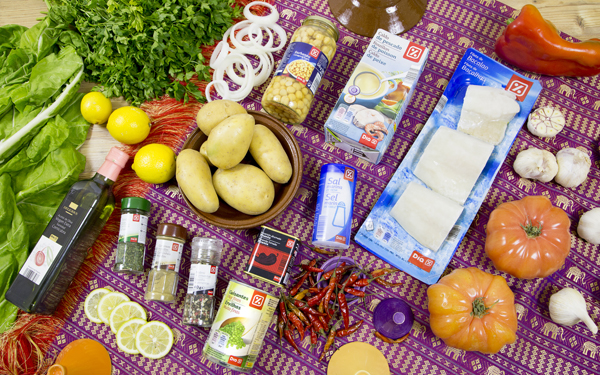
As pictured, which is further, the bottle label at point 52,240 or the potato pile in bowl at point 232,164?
the bottle label at point 52,240

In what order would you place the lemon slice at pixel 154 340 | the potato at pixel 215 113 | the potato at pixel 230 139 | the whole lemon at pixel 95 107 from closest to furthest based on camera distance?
1. the potato at pixel 230 139
2. the potato at pixel 215 113
3. the lemon slice at pixel 154 340
4. the whole lemon at pixel 95 107

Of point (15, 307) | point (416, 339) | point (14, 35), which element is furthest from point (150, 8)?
point (416, 339)

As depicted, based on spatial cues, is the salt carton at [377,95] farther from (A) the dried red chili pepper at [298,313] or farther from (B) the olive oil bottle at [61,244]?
(B) the olive oil bottle at [61,244]

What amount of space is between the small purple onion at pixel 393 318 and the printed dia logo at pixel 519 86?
3.36ft

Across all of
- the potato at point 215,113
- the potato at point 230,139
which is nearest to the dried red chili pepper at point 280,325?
the potato at point 230,139

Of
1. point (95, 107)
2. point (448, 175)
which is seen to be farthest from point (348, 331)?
point (95, 107)

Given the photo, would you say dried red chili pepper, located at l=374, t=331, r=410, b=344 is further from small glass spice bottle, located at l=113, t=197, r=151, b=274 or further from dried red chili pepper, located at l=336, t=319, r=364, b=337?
small glass spice bottle, located at l=113, t=197, r=151, b=274

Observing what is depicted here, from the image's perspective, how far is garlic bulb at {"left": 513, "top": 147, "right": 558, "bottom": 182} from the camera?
151 centimetres

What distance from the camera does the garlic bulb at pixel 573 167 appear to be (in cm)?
151

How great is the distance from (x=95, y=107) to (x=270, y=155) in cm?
86

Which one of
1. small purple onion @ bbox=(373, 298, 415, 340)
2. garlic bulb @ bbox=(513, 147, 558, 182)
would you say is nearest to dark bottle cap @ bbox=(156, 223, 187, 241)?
small purple onion @ bbox=(373, 298, 415, 340)

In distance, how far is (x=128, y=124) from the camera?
1.54 m

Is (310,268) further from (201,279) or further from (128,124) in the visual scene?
(128,124)

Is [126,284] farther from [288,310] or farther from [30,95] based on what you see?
[30,95]
